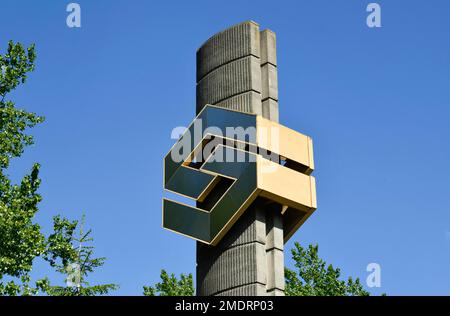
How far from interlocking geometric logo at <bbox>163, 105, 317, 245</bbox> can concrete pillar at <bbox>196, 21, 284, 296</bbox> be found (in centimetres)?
41

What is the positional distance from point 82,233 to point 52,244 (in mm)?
5300

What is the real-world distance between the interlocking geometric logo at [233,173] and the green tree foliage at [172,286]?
1651 centimetres

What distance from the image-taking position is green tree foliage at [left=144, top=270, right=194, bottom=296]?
39562 mm

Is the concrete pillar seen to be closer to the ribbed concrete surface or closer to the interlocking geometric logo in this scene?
the ribbed concrete surface

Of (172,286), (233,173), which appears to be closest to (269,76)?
(233,173)

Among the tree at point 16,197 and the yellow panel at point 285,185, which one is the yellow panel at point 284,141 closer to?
the yellow panel at point 285,185

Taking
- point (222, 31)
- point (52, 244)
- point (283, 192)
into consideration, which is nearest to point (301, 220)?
point (283, 192)

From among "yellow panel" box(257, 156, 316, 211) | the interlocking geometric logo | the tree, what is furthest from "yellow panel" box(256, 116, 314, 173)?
the tree

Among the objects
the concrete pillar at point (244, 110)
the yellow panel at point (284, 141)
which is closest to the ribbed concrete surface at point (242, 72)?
the concrete pillar at point (244, 110)

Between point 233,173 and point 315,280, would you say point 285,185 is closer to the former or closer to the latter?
point 233,173

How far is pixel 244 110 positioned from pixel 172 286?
61.2 ft

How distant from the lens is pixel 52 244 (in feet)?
96.7
